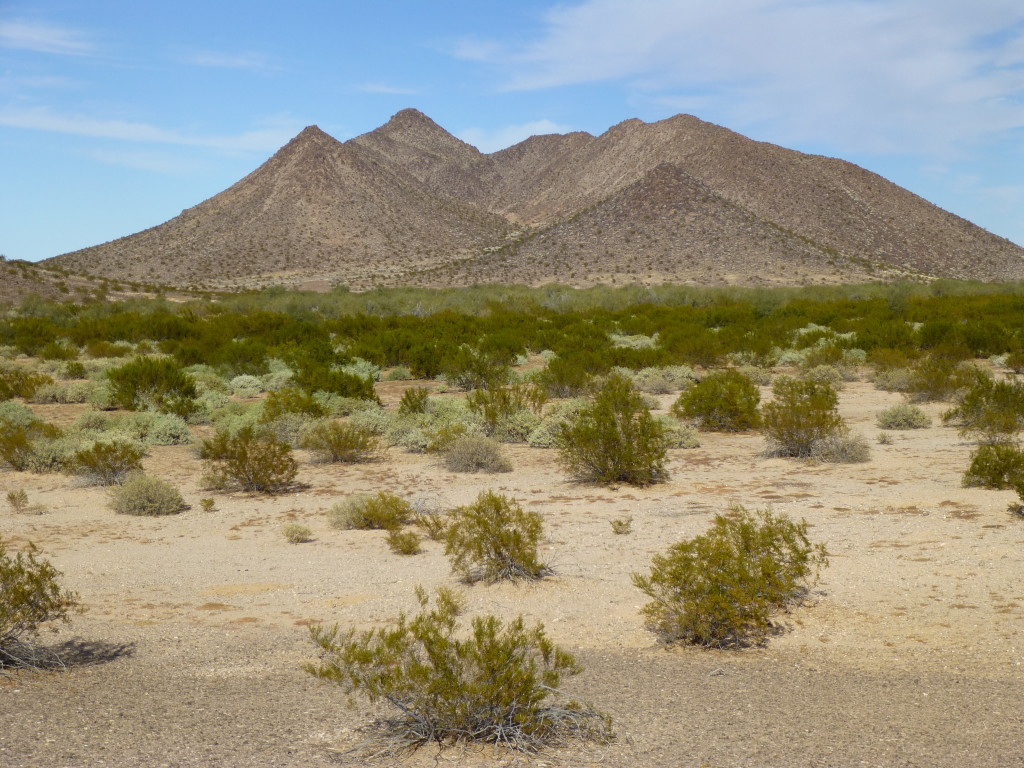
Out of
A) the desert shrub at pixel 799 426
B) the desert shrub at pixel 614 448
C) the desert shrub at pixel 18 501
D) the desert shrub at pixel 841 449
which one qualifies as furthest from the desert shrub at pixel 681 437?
the desert shrub at pixel 18 501

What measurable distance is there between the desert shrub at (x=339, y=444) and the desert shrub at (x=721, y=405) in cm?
573

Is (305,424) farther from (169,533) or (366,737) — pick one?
(366,737)

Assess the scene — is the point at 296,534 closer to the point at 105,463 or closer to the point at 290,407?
the point at 105,463

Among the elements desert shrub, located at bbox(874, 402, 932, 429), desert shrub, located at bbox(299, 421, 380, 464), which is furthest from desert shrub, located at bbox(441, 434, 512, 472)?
desert shrub, located at bbox(874, 402, 932, 429)

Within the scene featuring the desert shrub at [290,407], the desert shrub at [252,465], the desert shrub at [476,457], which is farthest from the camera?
the desert shrub at [290,407]

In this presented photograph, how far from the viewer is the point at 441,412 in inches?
645

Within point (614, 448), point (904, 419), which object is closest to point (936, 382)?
point (904, 419)

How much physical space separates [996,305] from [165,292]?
5246cm

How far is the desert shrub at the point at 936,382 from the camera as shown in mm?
18297

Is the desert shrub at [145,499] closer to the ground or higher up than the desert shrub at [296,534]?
higher up

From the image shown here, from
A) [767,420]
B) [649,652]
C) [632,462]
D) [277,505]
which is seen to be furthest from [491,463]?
[649,652]

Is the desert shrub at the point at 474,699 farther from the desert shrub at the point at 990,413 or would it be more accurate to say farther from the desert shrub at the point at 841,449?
the desert shrub at the point at 990,413

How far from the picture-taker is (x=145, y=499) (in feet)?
36.2

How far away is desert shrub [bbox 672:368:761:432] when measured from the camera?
612 inches
